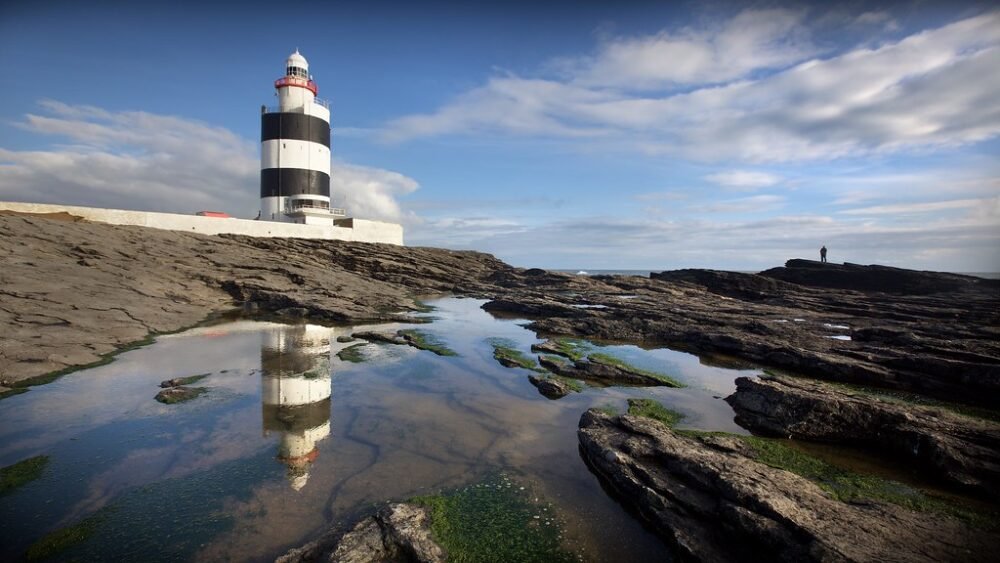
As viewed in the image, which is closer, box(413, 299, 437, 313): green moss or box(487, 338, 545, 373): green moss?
box(487, 338, 545, 373): green moss

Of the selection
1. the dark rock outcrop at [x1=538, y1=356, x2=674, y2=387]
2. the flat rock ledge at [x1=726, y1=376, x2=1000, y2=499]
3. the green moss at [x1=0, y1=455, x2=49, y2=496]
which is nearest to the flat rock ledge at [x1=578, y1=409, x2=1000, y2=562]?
the flat rock ledge at [x1=726, y1=376, x2=1000, y2=499]

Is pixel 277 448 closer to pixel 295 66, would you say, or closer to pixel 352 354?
pixel 352 354

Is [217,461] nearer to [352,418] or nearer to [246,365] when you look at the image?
[352,418]

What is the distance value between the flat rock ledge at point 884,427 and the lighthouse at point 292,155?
42158 mm

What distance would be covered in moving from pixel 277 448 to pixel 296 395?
303 centimetres

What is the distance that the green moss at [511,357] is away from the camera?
14764mm

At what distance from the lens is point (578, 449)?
28.1 ft

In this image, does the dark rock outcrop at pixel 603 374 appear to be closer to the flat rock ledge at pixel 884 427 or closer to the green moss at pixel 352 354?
the flat rock ledge at pixel 884 427

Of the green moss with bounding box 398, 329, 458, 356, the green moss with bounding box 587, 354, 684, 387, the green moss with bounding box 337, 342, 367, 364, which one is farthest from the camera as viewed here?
the green moss with bounding box 398, 329, 458, 356

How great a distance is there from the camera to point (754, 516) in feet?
17.5

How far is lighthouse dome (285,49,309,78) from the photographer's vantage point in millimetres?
43969

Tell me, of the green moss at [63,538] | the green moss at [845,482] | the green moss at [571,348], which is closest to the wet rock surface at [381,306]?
the green moss at [571,348]

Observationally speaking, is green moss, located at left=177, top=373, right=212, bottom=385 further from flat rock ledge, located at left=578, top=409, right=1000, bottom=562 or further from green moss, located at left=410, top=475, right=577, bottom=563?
flat rock ledge, located at left=578, top=409, right=1000, bottom=562

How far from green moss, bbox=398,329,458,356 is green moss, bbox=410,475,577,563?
9.42 metres
